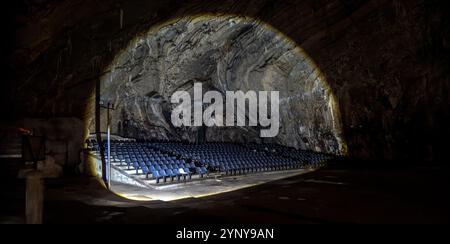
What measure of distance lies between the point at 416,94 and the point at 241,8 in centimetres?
1206

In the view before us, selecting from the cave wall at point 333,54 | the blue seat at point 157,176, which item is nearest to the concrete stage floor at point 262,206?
the blue seat at point 157,176

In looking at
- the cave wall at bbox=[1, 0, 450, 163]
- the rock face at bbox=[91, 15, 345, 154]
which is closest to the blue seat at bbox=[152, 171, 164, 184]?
the cave wall at bbox=[1, 0, 450, 163]

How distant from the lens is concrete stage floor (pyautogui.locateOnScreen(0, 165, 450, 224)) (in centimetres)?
611

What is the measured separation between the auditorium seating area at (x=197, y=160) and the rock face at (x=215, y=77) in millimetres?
2870

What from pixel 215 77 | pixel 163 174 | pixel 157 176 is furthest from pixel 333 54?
pixel 157 176

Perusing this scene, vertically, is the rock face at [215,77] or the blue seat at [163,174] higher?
the rock face at [215,77]

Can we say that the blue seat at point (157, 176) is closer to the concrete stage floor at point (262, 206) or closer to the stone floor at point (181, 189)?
the stone floor at point (181, 189)

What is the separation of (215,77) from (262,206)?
1572 cm

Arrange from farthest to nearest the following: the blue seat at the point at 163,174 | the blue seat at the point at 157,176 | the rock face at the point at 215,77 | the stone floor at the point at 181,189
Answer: the rock face at the point at 215,77
the blue seat at the point at 163,174
the blue seat at the point at 157,176
the stone floor at the point at 181,189

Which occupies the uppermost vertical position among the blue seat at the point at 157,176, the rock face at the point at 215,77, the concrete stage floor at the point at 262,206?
the rock face at the point at 215,77

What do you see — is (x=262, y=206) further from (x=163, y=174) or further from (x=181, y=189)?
(x=163, y=174)

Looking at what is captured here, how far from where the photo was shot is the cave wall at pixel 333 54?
1162 centimetres

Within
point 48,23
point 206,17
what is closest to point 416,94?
point 206,17

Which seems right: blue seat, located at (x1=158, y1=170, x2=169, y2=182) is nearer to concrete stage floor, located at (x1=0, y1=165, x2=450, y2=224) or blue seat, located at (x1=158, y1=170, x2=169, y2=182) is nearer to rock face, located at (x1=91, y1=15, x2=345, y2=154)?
concrete stage floor, located at (x1=0, y1=165, x2=450, y2=224)
